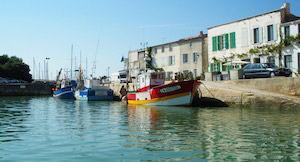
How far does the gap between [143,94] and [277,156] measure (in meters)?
18.6

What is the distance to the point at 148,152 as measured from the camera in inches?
282

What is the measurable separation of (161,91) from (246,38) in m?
12.9

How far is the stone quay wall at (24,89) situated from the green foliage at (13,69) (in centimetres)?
1621

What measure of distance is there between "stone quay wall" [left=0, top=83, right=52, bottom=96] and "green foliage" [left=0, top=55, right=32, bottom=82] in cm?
1621

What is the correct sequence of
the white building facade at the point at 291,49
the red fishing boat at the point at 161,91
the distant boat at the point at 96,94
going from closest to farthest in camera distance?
the red fishing boat at the point at 161,91, the white building facade at the point at 291,49, the distant boat at the point at 96,94

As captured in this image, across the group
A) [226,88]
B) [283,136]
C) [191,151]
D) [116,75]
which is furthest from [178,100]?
[116,75]

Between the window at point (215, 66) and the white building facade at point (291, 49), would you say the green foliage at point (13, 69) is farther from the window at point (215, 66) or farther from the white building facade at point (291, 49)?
the white building facade at point (291, 49)

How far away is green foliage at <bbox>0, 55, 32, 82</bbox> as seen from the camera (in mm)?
66062

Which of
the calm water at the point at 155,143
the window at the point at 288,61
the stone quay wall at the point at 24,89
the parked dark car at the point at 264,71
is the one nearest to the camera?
the calm water at the point at 155,143

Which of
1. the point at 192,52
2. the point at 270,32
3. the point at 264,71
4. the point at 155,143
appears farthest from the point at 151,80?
the point at 192,52

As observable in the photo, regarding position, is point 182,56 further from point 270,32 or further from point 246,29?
point 270,32

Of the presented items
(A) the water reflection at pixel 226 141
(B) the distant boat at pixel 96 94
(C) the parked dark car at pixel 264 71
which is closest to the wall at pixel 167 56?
(B) the distant boat at pixel 96 94

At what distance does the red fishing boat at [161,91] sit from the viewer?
21734 millimetres

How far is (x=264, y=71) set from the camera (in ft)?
76.3
